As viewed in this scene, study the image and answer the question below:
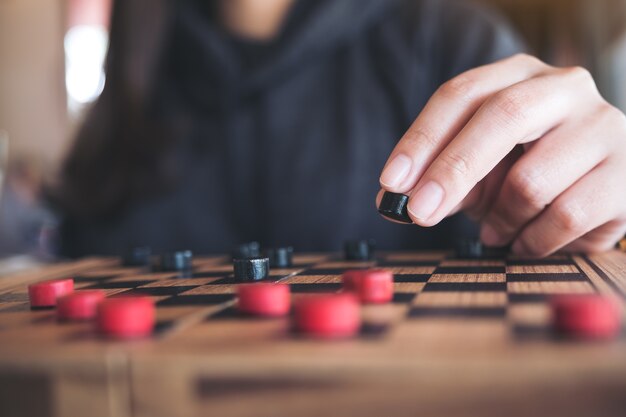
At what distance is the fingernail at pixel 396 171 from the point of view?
896 millimetres

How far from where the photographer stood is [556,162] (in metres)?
A: 0.98

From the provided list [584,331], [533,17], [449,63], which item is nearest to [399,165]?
[584,331]

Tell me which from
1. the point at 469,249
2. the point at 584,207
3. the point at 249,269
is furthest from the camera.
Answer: the point at 469,249

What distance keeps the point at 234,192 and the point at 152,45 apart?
2.03 ft

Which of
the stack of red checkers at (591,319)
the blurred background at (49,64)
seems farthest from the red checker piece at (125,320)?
the blurred background at (49,64)

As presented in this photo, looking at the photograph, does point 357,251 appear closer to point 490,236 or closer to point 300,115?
point 490,236

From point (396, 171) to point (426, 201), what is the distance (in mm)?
70

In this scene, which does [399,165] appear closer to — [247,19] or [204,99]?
[204,99]

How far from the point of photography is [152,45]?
88.4 inches

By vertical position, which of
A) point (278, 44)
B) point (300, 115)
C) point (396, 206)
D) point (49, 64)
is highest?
point (49, 64)

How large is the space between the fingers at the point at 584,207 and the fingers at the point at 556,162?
0.01m

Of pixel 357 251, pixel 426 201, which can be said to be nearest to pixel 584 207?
pixel 426 201

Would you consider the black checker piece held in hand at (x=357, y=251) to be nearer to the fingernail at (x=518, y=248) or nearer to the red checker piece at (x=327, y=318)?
the fingernail at (x=518, y=248)

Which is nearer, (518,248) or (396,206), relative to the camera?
(396,206)
